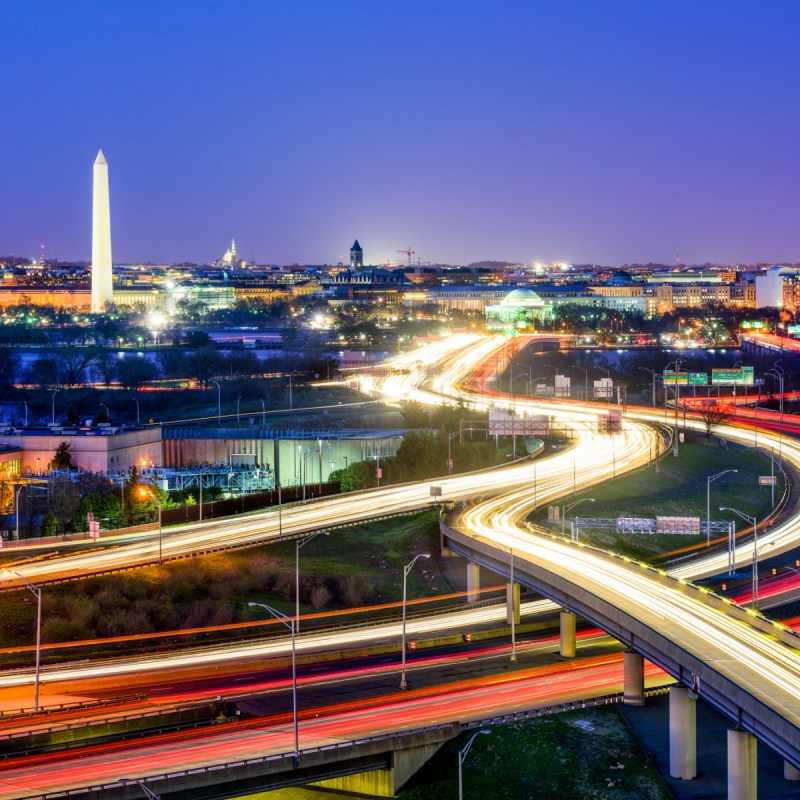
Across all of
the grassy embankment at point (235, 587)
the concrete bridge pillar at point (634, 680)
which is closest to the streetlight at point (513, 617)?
the concrete bridge pillar at point (634, 680)

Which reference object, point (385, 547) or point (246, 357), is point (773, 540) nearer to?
point (385, 547)

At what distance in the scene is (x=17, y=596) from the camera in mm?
39969

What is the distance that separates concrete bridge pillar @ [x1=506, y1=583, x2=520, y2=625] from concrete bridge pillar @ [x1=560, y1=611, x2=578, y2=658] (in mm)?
2142

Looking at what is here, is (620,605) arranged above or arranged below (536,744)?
above

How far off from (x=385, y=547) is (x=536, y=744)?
65.9ft

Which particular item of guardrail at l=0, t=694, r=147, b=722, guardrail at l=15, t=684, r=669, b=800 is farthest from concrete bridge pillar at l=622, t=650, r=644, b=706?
guardrail at l=0, t=694, r=147, b=722

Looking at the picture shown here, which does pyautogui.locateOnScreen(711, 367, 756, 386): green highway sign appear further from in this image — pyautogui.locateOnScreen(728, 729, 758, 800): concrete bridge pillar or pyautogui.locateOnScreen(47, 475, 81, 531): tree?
pyautogui.locateOnScreen(728, 729, 758, 800): concrete bridge pillar

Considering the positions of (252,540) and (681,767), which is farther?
(252,540)

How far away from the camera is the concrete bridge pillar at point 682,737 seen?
2800 cm

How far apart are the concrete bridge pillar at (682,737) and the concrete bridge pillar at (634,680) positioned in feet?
11.8

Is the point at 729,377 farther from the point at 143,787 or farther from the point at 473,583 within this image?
the point at 143,787

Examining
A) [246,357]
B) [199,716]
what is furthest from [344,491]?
[246,357]

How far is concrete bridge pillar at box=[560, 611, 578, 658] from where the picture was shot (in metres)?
35.5

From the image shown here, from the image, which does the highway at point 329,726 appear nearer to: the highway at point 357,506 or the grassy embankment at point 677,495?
the highway at point 357,506
